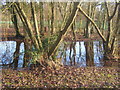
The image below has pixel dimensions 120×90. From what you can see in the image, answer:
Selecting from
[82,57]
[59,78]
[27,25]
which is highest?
[27,25]

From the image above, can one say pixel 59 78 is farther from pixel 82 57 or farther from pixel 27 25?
pixel 82 57

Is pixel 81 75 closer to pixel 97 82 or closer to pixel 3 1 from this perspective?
pixel 97 82

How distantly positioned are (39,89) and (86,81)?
5.12 ft

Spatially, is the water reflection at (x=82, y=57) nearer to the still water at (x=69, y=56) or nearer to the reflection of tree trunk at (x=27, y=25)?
the still water at (x=69, y=56)

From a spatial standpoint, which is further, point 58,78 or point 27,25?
point 27,25

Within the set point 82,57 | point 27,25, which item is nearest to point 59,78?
point 27,25

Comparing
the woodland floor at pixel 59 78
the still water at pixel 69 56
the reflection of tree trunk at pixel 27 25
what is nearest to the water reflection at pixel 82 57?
the still water at pixel 69 56

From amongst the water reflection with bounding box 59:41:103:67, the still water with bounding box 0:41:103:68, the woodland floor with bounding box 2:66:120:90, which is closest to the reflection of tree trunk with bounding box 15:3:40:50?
the still water with bounding box 0:41:103:68

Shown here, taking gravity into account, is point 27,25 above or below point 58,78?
above

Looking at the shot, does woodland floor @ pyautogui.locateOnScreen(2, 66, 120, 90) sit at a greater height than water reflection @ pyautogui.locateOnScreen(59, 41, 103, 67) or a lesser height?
greater

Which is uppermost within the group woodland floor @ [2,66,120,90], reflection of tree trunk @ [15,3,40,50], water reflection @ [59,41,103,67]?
reflection of tree trunk @ [15,3,40,50]

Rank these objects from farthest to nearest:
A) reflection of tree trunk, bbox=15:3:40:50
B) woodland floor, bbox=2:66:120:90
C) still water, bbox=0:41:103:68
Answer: still water, bbox=0:41:103:68 < reflection of tree trunk, bbox=15:3:40:50 < woodland floor, bbox=2:66:120:90

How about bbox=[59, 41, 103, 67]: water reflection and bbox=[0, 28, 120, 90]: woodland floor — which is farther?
bbox=[59, 41, 103, 67]: water reflection

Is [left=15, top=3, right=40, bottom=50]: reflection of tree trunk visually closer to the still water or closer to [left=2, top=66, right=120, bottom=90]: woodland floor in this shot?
the still water
